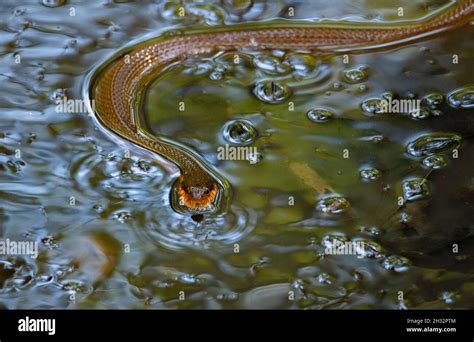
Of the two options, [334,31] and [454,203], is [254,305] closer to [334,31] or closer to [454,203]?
[454,203]

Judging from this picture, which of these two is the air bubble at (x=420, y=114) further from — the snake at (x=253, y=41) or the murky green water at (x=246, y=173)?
the snake at (x=253, y=41)

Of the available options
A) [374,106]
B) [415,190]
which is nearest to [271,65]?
[374,106]

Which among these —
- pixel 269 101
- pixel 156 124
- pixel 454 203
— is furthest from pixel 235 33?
pixel 454 203

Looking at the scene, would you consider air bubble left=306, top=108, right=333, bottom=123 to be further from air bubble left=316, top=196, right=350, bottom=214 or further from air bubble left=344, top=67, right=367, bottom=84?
air bubble left=316, top=196, right=350, bottom=214

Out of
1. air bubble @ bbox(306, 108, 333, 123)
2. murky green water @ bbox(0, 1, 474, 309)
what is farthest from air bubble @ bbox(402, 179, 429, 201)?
air bubble @ bbox(306, 108, 333, 123)

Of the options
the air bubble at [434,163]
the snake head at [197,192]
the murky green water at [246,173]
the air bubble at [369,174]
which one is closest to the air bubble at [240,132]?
the murky green water at [246,173]

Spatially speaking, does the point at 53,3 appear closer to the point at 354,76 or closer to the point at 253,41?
the point at 253,41
